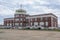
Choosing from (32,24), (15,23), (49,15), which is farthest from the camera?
(15,23)

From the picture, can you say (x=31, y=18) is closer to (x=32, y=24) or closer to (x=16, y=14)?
(x=32, y=24)

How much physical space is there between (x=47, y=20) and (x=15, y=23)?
22.1 metres

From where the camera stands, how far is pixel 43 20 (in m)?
93.2

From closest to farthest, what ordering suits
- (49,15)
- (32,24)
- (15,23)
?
(49,15) → (32,24) → (15,23)

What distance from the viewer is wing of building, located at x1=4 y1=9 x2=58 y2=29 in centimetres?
Result: 9181

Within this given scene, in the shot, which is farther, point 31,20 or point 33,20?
point 31,20

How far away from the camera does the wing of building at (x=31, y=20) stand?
91.8 m

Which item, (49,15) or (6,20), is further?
(6,20)

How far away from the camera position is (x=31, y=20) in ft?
319

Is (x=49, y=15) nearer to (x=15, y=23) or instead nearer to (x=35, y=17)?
(x=35, y=17)

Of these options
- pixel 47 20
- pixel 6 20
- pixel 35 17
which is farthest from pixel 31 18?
pixel 6 20

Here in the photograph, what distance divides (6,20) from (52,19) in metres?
31.9

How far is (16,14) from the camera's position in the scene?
105m

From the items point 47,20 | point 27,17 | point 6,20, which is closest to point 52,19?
point 47,20
